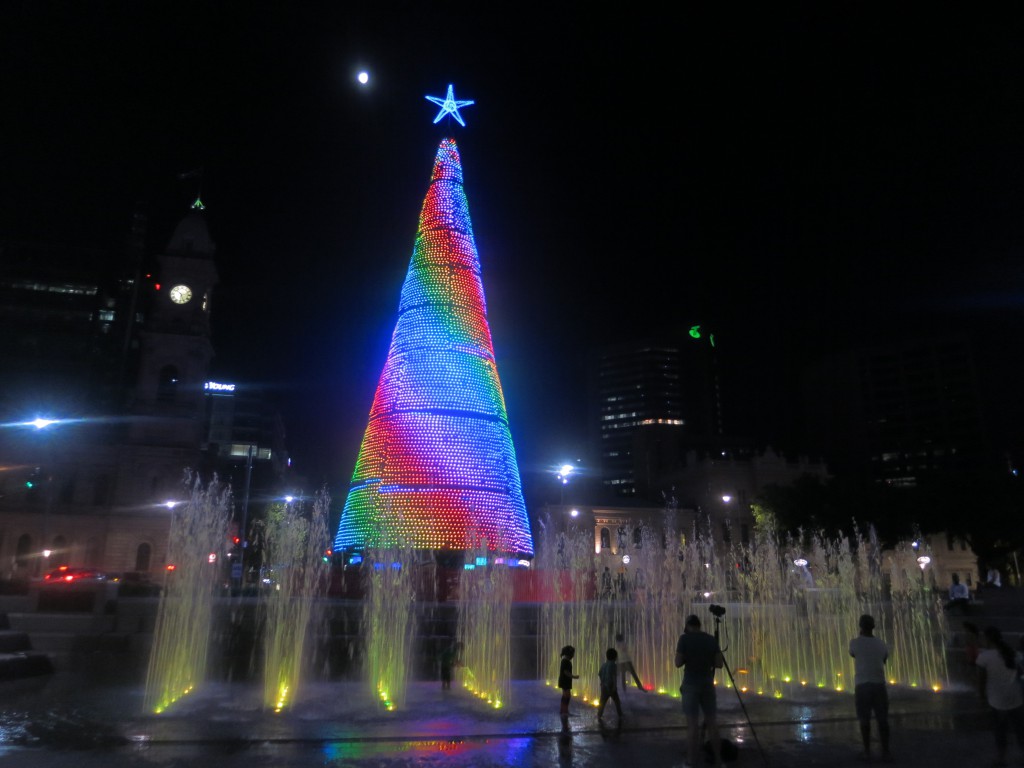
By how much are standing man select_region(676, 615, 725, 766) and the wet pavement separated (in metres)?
0.56

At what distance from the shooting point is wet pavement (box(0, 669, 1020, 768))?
323 inches

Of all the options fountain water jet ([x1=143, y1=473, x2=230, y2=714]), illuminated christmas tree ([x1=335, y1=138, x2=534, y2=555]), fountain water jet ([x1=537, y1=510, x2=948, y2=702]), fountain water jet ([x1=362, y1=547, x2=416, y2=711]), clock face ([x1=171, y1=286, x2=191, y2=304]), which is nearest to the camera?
fountain water jet ([x1=362, y1=547, x2=416, y2=711])

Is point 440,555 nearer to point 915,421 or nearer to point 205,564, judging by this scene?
point 205,564

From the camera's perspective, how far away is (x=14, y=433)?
50.8 meters

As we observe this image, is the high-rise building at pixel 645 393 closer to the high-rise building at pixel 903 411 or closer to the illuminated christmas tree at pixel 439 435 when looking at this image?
the high-rise building at pixel 903 411

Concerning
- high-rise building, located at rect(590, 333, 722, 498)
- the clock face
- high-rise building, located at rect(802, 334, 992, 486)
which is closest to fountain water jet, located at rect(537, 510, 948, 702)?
the clock face

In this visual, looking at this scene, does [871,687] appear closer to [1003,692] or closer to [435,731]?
[1003,692]

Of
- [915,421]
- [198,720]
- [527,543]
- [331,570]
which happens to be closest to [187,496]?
[331,570]

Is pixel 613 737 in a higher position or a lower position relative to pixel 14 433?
lower

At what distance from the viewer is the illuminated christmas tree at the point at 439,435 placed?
27453 mm

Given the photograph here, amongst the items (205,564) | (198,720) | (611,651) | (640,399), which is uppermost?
(640,399)

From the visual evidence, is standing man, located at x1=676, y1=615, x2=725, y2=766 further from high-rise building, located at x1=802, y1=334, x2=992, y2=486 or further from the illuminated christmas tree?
high-rise building, located at x1=802, y1=334, x2=992, y2=486

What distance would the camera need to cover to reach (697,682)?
7941 mm

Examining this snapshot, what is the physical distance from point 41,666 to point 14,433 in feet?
146
